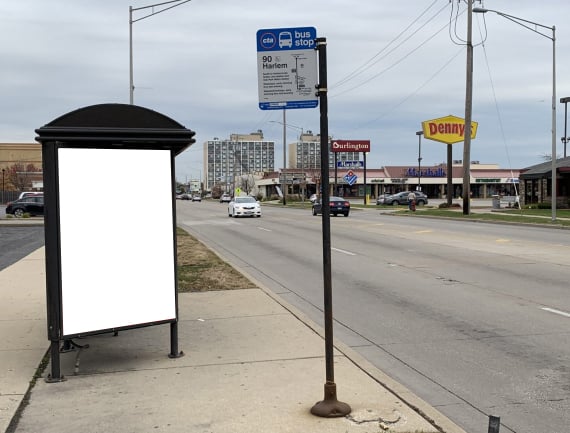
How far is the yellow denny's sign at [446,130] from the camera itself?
55.7 metres

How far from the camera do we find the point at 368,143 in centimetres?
7656

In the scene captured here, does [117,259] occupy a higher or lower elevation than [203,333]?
higher

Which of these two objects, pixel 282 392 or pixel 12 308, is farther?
pixel 12 308

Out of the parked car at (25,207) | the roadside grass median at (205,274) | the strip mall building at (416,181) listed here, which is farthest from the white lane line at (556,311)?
the strip mall building at (416,181)

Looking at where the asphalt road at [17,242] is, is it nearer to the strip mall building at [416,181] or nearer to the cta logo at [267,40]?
the cta logo at [267,40]

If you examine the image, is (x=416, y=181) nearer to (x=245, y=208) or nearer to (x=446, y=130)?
(x=446, y=130)

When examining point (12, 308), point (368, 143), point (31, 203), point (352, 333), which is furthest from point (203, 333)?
point (368, 143)

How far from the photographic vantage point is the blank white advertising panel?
220 inches

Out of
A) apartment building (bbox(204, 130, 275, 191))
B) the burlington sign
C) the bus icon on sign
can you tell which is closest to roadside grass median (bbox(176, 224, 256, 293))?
the bus icon on sign

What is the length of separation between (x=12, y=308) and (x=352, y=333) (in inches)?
187

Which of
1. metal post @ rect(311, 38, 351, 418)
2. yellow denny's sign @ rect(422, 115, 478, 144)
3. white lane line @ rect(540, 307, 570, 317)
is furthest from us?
yellow denny's sign @ rect(422, 115, 478, 144)

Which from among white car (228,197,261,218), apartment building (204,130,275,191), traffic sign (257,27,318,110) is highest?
apartment building (204,130,275,191)

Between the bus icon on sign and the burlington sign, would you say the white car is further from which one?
the burlington sign

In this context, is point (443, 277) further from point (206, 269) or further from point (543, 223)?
point (543, 223)
